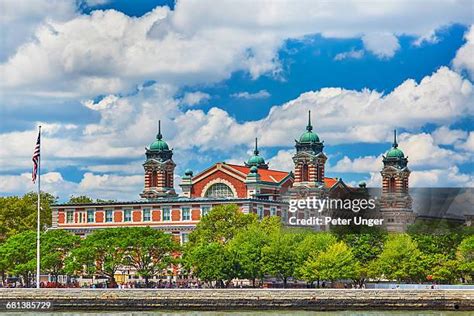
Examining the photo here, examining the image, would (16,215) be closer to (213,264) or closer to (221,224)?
(221,224)

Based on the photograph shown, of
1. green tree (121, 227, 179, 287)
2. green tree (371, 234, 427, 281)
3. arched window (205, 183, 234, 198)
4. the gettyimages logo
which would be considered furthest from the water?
arched window (205, 183, 234, 198)

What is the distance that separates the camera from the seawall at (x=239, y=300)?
76.2 m

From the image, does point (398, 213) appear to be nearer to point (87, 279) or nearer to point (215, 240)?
point (215, 240)

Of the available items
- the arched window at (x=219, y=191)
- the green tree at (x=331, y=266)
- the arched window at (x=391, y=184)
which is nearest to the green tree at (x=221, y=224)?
the green tree at (x=331, y=266)

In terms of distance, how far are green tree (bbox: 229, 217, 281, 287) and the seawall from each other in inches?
537

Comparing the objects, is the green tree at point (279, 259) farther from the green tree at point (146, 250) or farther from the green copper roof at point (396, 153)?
the green copper roof at point (396, 153)

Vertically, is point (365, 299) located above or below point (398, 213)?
below

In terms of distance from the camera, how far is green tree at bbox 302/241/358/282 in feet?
300

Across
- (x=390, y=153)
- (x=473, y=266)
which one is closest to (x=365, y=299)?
(x=473, y=266)

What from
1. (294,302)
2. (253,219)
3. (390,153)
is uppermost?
(390,153)

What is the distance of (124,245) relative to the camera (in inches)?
3770

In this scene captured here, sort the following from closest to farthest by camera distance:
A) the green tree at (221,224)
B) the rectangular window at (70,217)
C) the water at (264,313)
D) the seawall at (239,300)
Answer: the water at (264,313), the seawall at (239,300), the green tree at (221,224), the rectangular window at (70,217)

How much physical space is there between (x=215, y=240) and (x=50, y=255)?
48.2 ft

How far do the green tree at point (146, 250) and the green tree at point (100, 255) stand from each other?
0.62 meters
